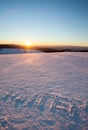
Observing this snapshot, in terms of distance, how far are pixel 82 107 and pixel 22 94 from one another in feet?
5.71

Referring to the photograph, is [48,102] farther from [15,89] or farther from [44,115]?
[15,89]

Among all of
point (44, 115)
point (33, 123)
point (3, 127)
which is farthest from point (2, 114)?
point (44, 115)

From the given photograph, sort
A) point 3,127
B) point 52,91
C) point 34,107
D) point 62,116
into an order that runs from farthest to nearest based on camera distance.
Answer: point 52,91 → point 34,107 → point 62,116 → point 3,127

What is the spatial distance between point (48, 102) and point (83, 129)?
1.11m

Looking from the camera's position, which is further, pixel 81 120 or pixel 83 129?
pixel 81 120

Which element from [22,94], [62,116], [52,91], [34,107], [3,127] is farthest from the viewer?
[52,91]

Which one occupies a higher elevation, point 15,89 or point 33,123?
point 15,89

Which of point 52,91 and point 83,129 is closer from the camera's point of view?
point 83,129

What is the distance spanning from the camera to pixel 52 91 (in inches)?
144

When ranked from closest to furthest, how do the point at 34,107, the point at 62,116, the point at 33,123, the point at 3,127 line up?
the point at 3,127 < the point at 33,123 < the point at 62,116 < the point at 34,107

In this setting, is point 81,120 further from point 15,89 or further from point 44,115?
point 15,89

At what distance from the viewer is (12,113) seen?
8.43 ft

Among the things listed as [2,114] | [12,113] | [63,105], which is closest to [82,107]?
[63,105]

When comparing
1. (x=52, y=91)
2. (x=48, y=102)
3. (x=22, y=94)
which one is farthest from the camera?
(x=52, y=91)
